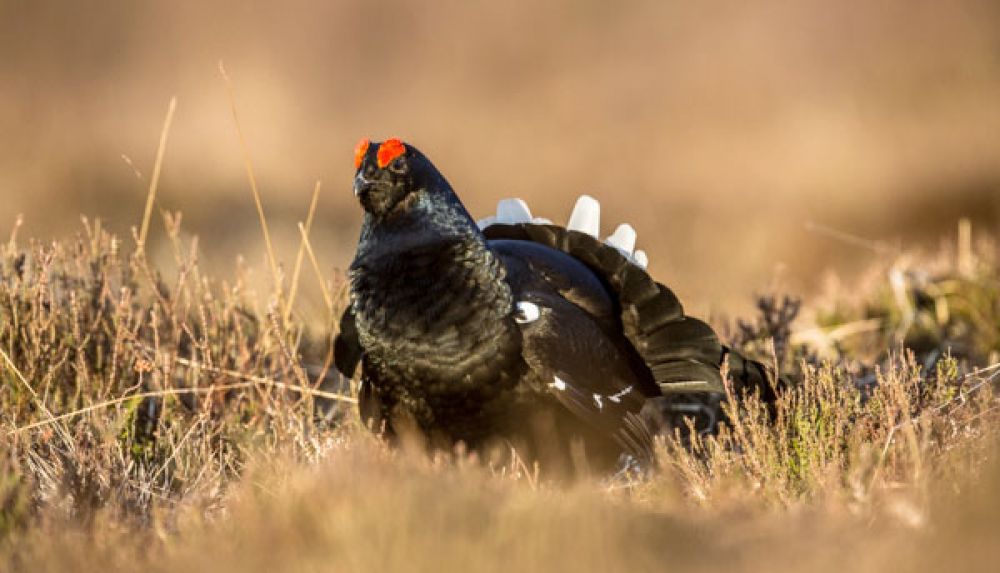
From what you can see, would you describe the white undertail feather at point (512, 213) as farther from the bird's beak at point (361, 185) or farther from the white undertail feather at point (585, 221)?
the bird's beak at point (361, 185)

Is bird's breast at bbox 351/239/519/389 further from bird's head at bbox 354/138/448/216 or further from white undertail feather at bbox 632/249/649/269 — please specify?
white undertail feather at bbox 632/249/649/269

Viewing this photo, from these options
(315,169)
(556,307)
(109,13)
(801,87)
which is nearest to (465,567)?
(556,307)

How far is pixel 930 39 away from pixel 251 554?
14.0m

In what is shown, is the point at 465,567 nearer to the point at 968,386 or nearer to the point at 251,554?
the point at 251,554

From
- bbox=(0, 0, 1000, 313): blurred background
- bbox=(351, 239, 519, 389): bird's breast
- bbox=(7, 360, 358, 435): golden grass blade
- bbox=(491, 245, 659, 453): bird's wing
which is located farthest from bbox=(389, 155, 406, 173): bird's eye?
bbox=(0, 0, 1000, 313): blurred background

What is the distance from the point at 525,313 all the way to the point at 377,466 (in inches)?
46.1

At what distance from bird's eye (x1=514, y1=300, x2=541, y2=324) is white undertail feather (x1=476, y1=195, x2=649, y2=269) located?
0.66m

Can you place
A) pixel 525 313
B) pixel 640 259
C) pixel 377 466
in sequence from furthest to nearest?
pixel 640 259 → pixel 525 313 → pixel 377 466

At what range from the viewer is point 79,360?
382 cm

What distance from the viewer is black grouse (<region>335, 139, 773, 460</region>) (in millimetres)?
3504

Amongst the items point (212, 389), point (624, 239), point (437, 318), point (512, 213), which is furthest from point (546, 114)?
point (437, 318)

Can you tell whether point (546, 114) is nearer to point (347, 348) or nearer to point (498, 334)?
point (347, 348)

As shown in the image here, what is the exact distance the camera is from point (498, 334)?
352cm

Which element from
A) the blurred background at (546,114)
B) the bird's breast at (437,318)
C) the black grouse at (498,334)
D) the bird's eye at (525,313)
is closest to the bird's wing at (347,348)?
the black grouse at (498,334)
